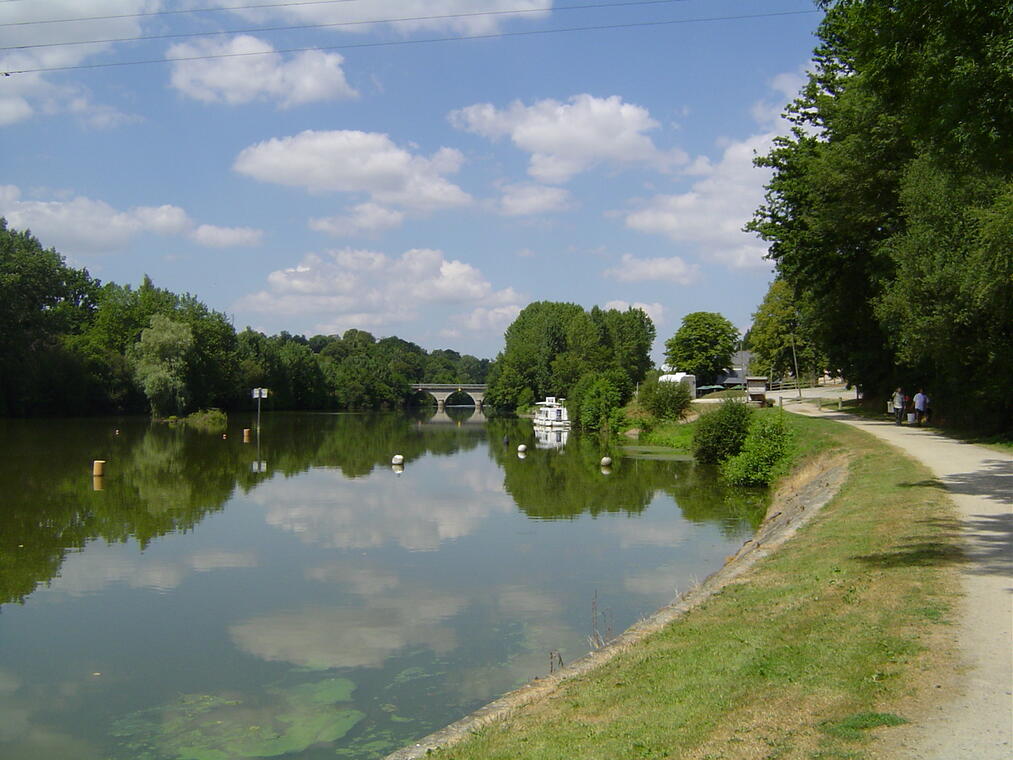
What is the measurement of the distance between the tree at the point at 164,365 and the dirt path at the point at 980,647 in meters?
72.4

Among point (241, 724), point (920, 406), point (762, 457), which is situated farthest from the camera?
point (920, 406)

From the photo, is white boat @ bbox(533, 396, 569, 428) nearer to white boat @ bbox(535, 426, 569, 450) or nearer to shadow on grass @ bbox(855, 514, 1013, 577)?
white boat @ bbox(535, 426, 569, 450)

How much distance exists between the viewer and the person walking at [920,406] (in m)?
34.8

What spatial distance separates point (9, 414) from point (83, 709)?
77.6m

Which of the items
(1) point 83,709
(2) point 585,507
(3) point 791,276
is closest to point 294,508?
(2) point 585,507

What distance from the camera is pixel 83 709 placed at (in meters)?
10.7

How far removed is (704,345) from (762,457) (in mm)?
69727

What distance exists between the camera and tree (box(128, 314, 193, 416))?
77.9 m

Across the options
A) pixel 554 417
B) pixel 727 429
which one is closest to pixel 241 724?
pixel 727 429

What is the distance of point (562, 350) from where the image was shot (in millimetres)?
113625

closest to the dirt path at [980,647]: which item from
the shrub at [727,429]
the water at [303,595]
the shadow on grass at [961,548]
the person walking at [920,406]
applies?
the shadow on grass at [961,548]

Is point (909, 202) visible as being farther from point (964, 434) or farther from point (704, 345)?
point (704, 345)

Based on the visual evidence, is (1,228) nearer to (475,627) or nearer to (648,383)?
(648,383)

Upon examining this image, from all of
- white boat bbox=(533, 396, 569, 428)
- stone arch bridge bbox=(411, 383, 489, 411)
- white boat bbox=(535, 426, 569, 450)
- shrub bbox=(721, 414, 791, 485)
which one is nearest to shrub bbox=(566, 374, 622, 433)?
white boat bbox=(535, 426, 569, 450)
